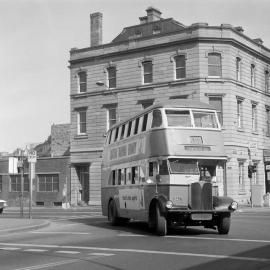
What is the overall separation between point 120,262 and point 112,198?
11.5 metres

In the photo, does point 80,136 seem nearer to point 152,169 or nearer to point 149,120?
point 149,120

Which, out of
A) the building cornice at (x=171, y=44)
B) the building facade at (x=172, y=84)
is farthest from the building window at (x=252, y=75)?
the building cornice at (x=171, y=44)

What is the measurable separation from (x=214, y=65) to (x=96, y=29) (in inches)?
540

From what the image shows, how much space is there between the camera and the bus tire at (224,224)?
16.7 metres

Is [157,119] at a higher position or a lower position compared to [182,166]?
higher

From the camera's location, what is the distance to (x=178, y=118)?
1762 centimetres

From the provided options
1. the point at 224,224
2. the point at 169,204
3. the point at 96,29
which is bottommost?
the point at 224,224

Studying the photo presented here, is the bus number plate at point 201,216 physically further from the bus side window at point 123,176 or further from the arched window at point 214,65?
the arched window at point 214,65

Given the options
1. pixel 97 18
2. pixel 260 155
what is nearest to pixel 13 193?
pixel 97 18

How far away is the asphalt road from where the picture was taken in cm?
1073

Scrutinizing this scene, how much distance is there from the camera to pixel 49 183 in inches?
2007

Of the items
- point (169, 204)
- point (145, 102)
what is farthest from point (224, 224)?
point (145, 102)

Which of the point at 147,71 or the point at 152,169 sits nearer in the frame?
the point at 152,169

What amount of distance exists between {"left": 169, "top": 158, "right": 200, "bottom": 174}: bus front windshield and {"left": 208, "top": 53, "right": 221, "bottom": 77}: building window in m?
27.1
